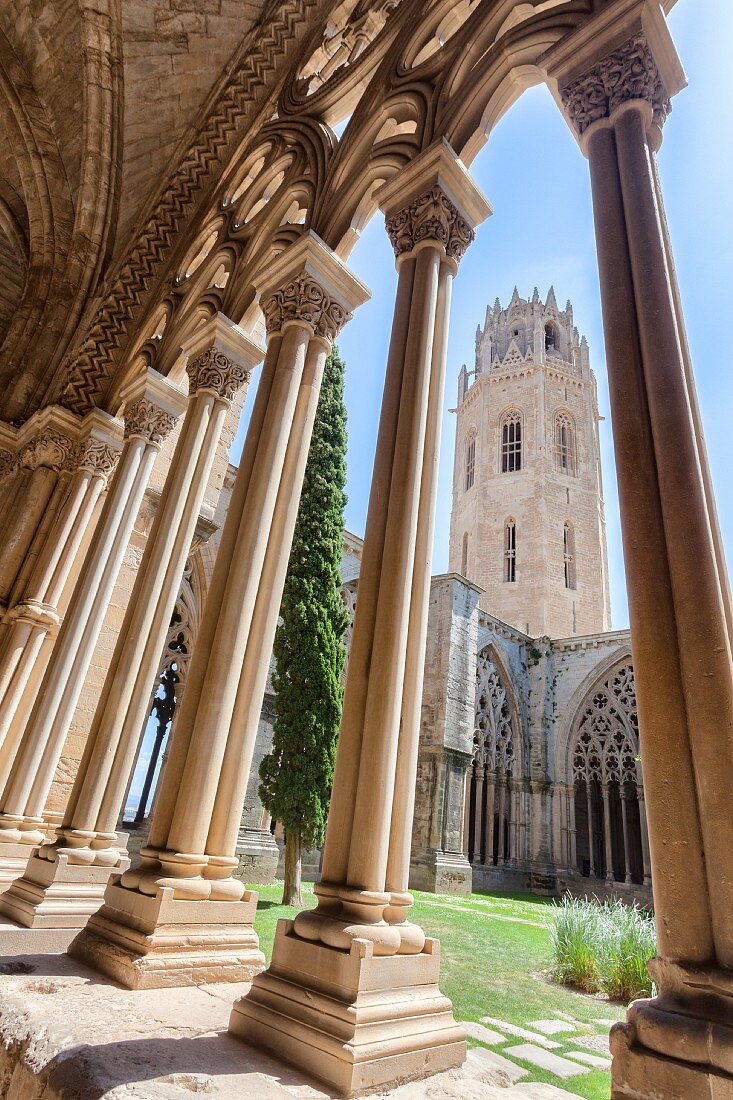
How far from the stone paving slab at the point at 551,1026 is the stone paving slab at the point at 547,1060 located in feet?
1.40

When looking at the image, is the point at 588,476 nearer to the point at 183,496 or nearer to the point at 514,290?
the point at 514,290

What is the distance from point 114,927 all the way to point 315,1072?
1411 mm

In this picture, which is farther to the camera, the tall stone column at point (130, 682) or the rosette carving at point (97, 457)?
the rosette carving at point (97, 457)

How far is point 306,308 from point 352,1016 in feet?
11.2

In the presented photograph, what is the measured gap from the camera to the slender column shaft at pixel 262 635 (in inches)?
112

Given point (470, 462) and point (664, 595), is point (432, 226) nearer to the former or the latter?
point (664, 595)

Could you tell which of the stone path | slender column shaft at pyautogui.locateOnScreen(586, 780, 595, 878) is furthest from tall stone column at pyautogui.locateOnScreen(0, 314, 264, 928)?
slender column shaft at pyautogui.locateOnScreen(586, 780, 595, 878)

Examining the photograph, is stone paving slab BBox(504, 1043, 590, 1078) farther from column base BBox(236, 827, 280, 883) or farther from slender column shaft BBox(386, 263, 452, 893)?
column base BBox(236, 827, 280, 883)

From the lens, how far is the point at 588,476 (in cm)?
2875

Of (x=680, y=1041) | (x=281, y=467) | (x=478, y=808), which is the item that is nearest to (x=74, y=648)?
(x=281, y=467)

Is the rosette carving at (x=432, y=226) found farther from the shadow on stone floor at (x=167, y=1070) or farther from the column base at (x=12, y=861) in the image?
the column base at (x=12, y=861)

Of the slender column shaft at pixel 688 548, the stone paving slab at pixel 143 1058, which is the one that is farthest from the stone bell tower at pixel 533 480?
the stone paving slab at pixel 143 1058

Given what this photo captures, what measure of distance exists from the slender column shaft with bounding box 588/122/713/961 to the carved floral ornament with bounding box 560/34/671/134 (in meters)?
0.49

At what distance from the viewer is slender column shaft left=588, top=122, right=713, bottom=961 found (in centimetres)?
143
